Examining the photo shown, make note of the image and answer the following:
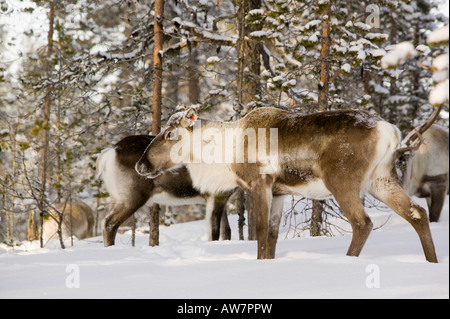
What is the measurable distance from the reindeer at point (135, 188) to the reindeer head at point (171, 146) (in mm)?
1418

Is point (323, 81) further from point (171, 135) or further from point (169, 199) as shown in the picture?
point (169, 199)

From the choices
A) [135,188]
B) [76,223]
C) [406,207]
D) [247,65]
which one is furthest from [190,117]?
[76,223]

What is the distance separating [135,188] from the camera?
868 centimetres

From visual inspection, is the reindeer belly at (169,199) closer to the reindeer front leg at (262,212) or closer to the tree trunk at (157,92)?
the tree trunk at (157,92)

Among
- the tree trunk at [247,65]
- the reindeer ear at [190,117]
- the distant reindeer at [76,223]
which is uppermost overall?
the tree trunk at [247,65]

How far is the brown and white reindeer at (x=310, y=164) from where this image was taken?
16.7 feet

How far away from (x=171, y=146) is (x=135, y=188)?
198 cm

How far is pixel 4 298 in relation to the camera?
141 inches

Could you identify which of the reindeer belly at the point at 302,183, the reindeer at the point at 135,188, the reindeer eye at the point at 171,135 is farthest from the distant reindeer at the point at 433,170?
the reindeer eye at the point at 171,135

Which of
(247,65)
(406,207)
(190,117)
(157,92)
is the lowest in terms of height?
(406,207)

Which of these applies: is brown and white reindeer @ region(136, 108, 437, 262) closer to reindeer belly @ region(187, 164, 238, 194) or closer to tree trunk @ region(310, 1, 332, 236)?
reindeer belly @ region(187, 164, 238, 194)

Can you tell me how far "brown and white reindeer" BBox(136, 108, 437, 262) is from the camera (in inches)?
200

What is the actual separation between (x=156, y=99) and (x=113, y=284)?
6260 mm

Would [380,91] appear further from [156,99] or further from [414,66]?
[156,99]
